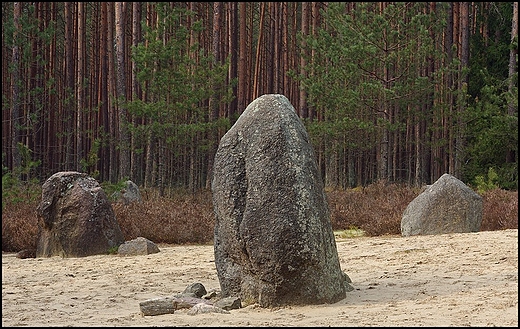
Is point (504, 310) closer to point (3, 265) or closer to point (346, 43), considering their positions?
point (3, 265)

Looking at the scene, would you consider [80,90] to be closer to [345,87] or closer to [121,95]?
[121,95]

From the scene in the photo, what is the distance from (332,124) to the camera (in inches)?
826

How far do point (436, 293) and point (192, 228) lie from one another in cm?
686

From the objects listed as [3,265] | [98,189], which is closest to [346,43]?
[98,189]

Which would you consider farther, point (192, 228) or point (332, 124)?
point (332, 124)

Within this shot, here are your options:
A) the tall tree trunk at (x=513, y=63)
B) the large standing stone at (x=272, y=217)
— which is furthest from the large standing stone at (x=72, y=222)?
the tall tree trunk at (x=513, y=63)

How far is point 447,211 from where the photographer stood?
442 inches

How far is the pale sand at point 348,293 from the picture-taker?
17.4ft

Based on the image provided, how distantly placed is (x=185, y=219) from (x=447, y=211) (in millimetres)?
4983

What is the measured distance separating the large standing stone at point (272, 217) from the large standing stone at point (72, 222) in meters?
4.75

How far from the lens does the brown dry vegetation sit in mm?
11906

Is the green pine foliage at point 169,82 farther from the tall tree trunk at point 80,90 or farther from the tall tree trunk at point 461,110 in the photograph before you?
the tall tree trunk at point 461,110

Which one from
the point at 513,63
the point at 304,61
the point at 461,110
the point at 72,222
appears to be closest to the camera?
the point at 72,222

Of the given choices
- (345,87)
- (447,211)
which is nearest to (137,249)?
(447,211)
